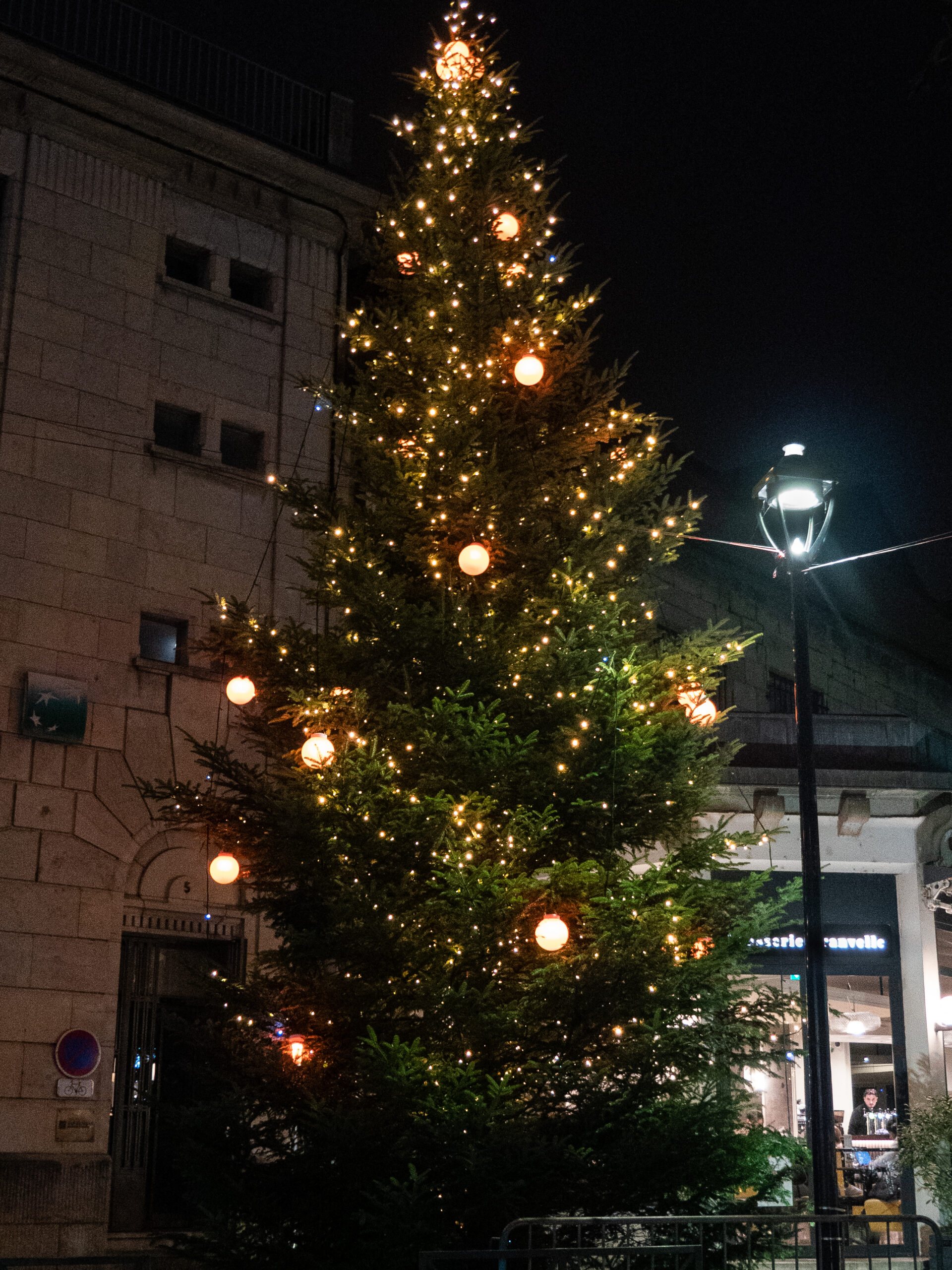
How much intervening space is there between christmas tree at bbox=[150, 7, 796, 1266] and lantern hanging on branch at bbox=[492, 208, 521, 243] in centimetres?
2

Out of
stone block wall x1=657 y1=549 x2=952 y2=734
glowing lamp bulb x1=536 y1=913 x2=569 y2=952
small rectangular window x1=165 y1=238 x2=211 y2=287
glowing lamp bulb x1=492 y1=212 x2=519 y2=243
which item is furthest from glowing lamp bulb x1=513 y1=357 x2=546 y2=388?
stone block wall x1=657 y1=549 x2=952 y2=734

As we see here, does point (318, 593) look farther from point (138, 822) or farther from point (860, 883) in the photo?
point (860, 883)

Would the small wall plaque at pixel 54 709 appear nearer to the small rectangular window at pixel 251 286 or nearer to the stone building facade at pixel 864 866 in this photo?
the small rectangular window at pixel 251 286

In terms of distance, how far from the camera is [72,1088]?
15.2m

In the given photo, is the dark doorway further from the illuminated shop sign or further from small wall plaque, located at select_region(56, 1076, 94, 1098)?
the illuminated shop sign

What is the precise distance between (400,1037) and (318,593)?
3888 mm

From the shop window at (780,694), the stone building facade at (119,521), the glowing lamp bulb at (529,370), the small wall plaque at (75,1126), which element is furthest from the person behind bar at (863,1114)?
the glowing lamp bulb at (529,370)

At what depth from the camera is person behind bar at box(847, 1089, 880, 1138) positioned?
20.3 metres

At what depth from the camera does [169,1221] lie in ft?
51.1

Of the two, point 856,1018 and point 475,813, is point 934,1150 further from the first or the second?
point 475,813

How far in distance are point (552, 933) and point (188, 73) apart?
15265 mm

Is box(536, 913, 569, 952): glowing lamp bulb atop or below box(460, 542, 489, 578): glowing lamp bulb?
below

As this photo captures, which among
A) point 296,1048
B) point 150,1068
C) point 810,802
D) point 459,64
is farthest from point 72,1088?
point 459,64

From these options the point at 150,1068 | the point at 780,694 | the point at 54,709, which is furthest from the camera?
the point at 780,694
